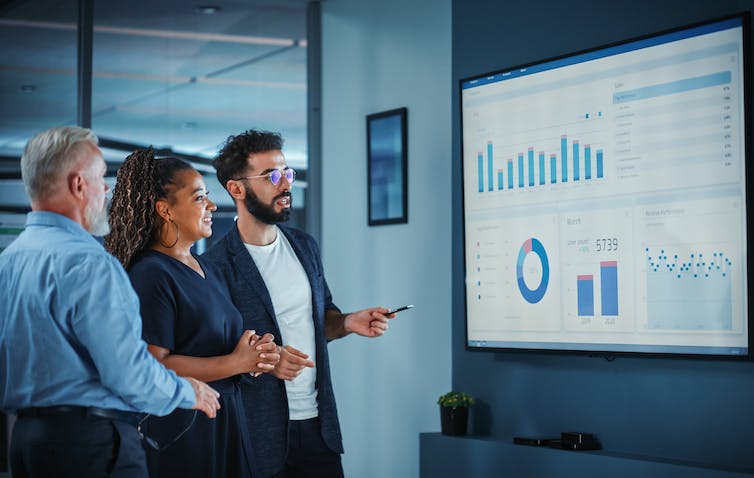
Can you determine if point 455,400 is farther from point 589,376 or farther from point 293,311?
point 293,311

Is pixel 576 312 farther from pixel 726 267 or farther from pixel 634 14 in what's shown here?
pixel 634 14

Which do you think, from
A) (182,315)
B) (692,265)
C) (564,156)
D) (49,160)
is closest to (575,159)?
(564,156)

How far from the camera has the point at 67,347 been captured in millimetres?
2254

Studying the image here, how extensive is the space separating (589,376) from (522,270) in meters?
0.48

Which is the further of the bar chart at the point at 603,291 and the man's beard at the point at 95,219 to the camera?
the bar chart at the point at 603,291

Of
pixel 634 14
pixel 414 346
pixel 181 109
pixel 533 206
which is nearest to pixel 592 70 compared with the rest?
pixel 634 14

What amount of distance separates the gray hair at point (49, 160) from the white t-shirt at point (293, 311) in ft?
3.67

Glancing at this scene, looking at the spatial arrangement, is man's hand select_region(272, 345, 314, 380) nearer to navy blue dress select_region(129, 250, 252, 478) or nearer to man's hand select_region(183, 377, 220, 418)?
navy blue dress select_region(129, 250, 252, 478)

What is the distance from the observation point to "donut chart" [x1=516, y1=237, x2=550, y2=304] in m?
3.79

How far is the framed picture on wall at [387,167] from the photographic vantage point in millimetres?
4684

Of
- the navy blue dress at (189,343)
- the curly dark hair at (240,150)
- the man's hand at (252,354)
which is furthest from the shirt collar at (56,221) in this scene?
the curly dark hair at (240,150)

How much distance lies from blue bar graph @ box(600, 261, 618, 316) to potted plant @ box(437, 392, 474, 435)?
833 millimetres

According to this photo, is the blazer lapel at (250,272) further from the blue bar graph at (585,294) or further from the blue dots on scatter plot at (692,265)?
the blue dots on scatter plot at (692,265)

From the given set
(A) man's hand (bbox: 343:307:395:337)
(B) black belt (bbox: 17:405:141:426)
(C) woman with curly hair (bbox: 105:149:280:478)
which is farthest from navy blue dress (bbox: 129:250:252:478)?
(A) man's hand (bbox: 343:307:395:337)
